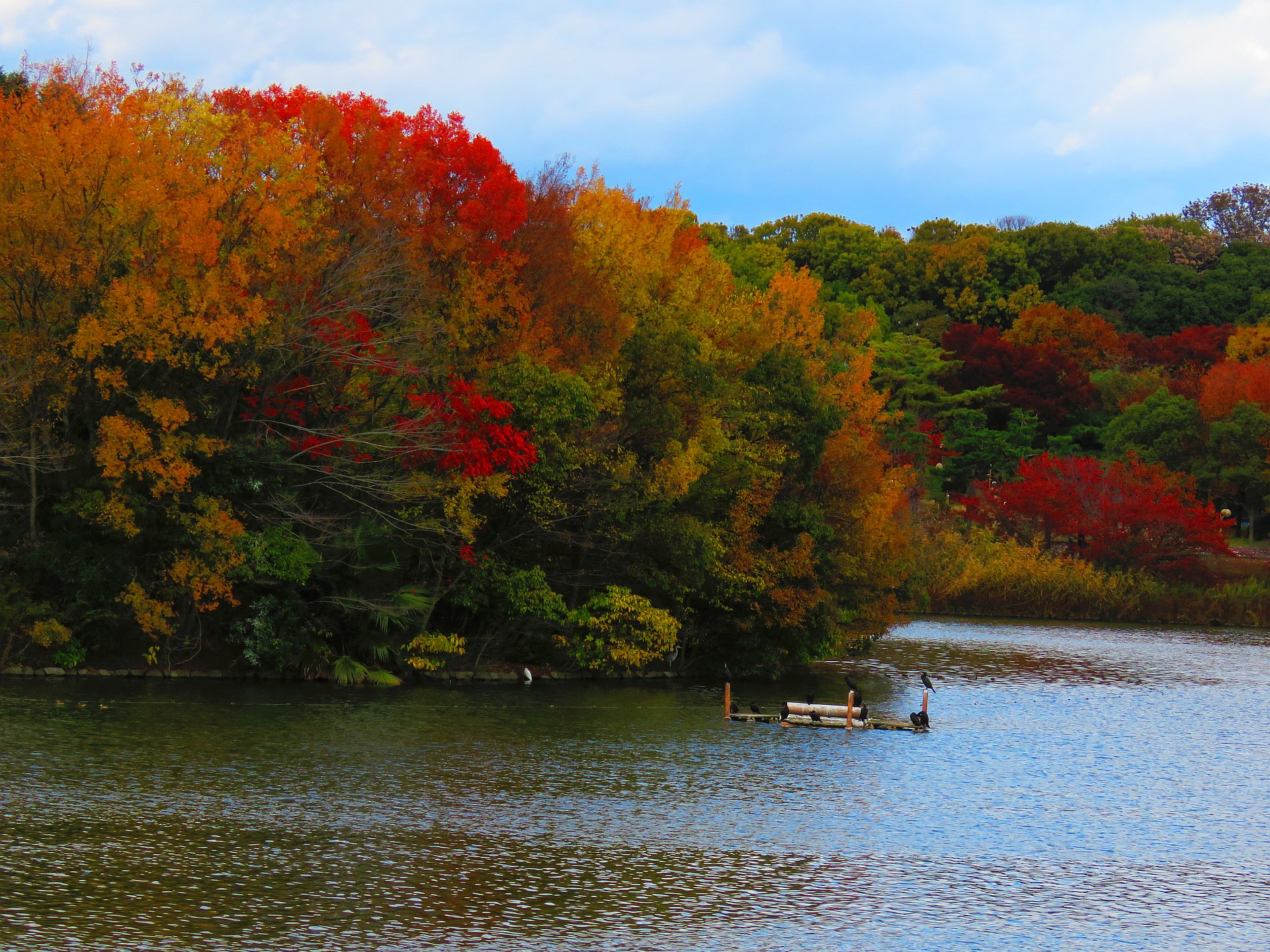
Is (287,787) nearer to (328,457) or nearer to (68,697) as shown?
(68,697)

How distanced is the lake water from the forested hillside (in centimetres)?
279

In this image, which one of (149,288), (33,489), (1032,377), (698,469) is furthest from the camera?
(1032,377)

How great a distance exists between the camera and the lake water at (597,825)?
1462 centimetres

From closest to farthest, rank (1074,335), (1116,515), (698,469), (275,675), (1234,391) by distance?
(275,675), (698,469), (1116,515), (1234,391), (1074,335)

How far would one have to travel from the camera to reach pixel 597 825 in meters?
19.2

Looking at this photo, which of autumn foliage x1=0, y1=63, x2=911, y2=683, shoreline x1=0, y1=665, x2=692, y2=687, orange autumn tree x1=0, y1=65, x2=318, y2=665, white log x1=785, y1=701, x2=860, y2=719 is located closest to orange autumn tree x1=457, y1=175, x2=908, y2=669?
autumn foliage x1=0, y1=63, x2=911, y2=683

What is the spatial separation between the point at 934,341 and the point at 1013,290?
11.7 metres

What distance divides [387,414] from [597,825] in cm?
1728

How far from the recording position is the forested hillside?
30.2 m

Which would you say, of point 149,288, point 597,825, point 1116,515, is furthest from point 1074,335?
point 597,825

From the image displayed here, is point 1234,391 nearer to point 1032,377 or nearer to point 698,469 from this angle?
point 1032,377

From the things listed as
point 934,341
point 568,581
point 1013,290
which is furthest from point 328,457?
point 1013,290

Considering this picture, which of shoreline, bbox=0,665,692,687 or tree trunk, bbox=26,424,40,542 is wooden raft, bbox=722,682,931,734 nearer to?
shoreline, bbox=0,665,692,687

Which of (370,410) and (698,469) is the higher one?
(370,410)
